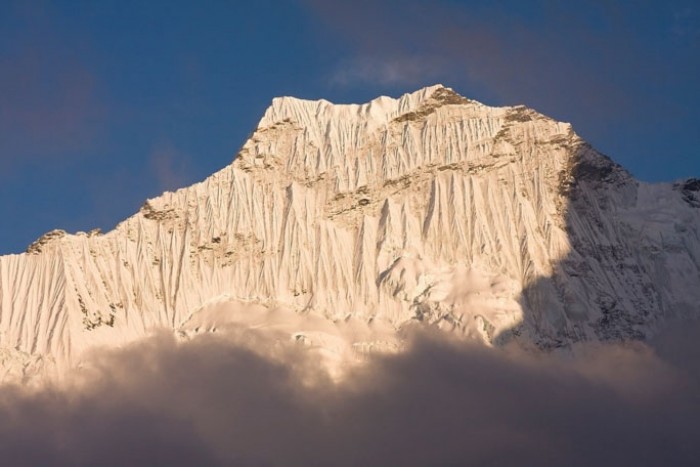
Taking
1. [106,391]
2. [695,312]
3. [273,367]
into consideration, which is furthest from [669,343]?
[106,391]

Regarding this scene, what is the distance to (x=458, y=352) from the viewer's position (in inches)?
7441

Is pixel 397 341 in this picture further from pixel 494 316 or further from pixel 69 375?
pixel 69 375

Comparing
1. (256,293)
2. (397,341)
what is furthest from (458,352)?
(256,293)

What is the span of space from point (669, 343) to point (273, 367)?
29.3 m

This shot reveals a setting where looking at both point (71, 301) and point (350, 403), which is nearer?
point (350, 403)

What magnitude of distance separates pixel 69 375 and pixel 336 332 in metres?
19.5

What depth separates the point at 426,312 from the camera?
638ft

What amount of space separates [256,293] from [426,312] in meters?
13.4

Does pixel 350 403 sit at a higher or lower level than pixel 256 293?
lower

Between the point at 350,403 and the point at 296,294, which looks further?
the point at 296,294

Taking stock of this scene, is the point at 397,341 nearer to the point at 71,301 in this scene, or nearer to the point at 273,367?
the point at 273,367

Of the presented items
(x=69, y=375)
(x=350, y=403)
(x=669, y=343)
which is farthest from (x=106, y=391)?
(x=669, y=343)

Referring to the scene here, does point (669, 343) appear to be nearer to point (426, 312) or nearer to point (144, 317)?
point (426, 312)

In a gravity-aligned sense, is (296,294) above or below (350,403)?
above
